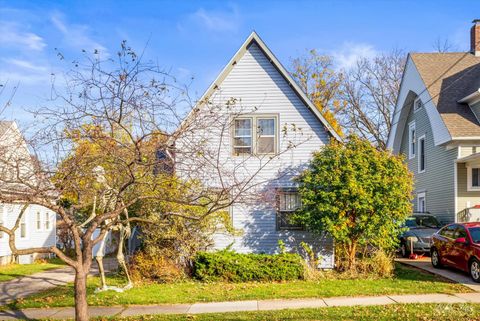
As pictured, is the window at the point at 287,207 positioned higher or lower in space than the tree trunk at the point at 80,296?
higher

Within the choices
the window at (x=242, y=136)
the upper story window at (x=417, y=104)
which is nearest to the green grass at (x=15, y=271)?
the window at (x=242, y=136)

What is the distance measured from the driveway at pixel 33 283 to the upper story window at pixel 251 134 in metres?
6.70

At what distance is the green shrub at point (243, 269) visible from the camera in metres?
14.8

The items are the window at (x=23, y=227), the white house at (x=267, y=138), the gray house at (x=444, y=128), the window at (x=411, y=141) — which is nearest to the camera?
the white house at (x=267, y=138)

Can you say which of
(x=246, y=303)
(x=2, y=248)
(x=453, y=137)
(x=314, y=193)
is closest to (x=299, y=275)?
(x=314, y=193)

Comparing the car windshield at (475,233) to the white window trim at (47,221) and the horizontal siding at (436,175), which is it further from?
the white window trim at (47,221)

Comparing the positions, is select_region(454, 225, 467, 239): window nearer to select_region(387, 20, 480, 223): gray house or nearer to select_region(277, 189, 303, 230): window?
select_region(277, 189, 303, 230): window

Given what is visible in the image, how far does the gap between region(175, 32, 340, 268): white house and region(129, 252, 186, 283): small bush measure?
2293mm

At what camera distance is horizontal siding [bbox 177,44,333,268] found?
17.2 m

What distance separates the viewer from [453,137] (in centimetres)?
2072

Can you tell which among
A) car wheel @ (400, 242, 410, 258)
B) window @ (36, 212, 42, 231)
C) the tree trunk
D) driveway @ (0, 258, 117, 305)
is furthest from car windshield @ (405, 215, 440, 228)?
window @ (36, 212, 42, 231)

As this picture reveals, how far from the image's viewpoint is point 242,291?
43.0 ft

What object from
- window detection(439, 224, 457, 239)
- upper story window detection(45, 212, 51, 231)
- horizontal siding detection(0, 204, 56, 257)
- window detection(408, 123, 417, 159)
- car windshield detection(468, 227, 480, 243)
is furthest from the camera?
upper story window detection(45, 212, 51, 231)

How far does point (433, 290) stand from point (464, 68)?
51.9 feet
